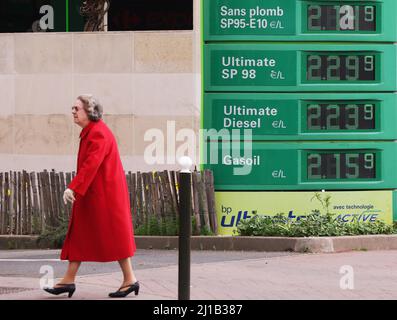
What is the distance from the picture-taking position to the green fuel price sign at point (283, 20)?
1628 cm

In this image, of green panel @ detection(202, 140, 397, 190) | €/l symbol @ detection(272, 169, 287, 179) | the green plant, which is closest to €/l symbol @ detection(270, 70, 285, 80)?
green panel @ detection(202, 140, 397, 190)

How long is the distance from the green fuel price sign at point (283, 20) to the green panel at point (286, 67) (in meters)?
0.14

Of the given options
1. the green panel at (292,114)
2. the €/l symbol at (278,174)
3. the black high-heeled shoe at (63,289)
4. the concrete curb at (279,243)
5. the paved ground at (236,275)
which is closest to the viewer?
the black high-heeled shoe at (63,289)

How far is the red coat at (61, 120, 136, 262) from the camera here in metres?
9.39

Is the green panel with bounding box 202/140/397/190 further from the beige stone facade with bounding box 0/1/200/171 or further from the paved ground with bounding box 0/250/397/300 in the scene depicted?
the paved ground with bounding box 0/250/397/300

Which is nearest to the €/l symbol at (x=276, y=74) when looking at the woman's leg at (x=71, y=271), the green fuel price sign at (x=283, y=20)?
the green fuel price sign at (x=283, y=20)

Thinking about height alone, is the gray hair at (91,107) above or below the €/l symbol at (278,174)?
above

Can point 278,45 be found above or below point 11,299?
above

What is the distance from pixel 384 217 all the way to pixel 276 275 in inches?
205

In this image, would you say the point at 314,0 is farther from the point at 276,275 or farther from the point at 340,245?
the point at 276,275

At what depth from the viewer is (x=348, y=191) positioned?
54.0ft

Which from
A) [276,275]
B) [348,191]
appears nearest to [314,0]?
[348,191]

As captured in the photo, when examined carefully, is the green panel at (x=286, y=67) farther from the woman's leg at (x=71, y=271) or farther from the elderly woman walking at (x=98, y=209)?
the woman's leg at (x=71, y=271)

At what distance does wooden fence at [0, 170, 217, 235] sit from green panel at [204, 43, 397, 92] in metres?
1.50
